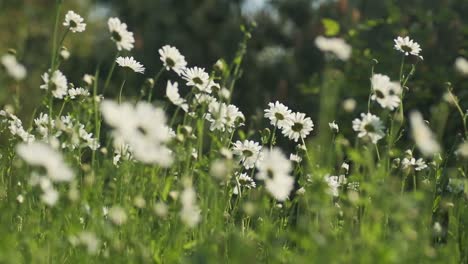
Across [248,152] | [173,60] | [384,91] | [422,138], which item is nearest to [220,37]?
[248,152]

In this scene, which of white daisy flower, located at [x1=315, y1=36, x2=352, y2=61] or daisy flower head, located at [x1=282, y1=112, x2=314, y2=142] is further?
daisy flower head, located at [x1=282, y1=112, x2=314, y2=142]

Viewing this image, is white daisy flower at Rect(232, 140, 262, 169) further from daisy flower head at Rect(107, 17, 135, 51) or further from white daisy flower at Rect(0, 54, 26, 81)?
white daisy flower at Rect(0, 54, 26, 81)

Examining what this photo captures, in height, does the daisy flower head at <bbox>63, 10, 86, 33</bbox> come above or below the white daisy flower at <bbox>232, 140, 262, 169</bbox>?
above

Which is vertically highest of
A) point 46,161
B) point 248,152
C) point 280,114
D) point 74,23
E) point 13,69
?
point 74,23

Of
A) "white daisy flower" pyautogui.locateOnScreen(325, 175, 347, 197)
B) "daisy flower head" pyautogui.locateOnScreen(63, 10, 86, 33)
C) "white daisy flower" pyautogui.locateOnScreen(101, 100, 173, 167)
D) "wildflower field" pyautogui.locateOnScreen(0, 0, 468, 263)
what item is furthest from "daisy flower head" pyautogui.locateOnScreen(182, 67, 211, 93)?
"white daisy flower" pyautogui.locateOnScreen(101, 100, 173, 167)

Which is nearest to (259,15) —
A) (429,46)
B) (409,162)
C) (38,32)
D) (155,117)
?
(38,32)

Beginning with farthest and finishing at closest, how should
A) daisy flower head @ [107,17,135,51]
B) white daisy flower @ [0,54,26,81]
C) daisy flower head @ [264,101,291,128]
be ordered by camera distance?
daisy flower head @ [264,101,291,128] → daisy flower head @ [107,17,135,51] → white daisy flower @ [0,54,26,81]

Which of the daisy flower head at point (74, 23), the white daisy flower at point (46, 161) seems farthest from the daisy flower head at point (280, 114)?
the white daisy flower at point (46, 161)

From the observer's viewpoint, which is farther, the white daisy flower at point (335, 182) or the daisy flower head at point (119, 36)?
the white daisy flower at point (335, 182)

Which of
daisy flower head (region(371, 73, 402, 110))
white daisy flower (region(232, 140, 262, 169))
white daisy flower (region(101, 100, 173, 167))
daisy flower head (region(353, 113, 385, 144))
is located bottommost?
white daisy flower (region(101, 100, 173, 167))

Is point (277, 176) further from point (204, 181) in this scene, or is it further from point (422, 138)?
point (204, 181)

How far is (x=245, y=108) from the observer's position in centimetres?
1166

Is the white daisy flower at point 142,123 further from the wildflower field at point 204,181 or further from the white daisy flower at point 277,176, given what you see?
the white daisy flower at point 277,176

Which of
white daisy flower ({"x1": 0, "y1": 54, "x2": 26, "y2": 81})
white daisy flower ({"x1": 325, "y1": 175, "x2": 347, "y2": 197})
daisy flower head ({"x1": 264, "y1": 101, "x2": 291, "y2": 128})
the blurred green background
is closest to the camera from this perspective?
white daisy flower ({"x1": 0, "y1": 54, "x2": 26, "y2": 81})
